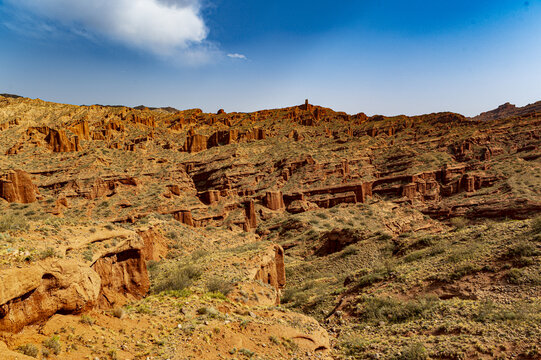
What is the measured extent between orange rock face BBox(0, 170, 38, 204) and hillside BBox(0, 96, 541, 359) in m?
0.13

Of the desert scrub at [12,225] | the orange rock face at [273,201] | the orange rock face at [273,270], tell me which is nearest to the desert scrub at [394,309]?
the orange rock face at [273,270]

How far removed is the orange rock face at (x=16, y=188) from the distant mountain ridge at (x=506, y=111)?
640 feet

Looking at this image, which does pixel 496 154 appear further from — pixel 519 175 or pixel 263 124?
pixel 263 124

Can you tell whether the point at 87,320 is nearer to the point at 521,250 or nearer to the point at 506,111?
the point at 521,250

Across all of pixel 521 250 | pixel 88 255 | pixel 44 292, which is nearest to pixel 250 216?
pixel 521 250

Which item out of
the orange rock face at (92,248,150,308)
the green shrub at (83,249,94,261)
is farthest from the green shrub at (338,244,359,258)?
the green shrub at (83,249,94,261)

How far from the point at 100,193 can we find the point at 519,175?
72.6 m

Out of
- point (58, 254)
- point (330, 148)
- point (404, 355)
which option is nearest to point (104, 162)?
point (330, 148)

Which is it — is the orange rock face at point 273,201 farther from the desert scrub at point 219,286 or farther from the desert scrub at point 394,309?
the desert scrub at point 394,309

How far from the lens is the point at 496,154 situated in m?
61.3

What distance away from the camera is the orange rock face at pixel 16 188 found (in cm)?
2871

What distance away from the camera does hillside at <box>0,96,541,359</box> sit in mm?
7680

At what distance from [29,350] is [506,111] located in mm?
225478

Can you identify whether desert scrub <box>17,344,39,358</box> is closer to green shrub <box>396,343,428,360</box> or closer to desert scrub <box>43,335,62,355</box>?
desert scrub <box>43,335,62,355</box>
